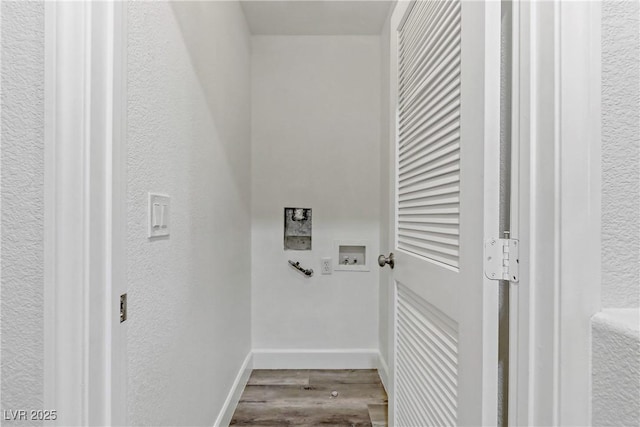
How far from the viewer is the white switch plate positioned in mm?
1021

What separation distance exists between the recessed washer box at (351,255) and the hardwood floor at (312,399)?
704mm

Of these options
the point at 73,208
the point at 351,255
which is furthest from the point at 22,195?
the point at 351,255

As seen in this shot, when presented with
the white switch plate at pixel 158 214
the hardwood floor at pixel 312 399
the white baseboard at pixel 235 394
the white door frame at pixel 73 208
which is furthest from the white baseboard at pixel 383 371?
the white door frame at pixel 73 208

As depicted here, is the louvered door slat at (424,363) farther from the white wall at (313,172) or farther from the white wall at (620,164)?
the white wall at (313,172)

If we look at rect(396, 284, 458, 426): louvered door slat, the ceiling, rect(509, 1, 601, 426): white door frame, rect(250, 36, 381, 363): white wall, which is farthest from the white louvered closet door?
rect(250, 36, 381, 363): white wall

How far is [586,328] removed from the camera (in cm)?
62

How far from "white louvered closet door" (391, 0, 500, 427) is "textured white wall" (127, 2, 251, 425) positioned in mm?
751

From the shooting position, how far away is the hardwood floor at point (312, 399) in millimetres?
2021

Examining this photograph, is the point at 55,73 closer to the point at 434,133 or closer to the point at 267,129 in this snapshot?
the point at 434,133

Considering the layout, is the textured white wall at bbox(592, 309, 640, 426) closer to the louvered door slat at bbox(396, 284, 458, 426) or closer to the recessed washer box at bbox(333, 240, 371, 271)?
the louvered door slat at bbox(396, 284, 458, 426)

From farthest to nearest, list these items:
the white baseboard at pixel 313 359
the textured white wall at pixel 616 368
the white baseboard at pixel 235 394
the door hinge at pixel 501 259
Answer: the white baseboard at pixel 313 359 < the white baseboard at pixel 235 394 < the door hinge at pixel 501 259 < the textured white wall at pixel 616 368

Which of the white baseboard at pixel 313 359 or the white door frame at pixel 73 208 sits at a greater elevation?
the white door frame at pixel 73 208

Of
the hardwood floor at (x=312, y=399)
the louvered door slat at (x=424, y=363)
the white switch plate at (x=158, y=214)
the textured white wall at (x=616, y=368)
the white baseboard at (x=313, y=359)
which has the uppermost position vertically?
the white switch plate at (x=158, y=214)

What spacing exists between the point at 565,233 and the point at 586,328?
157 millimetres
